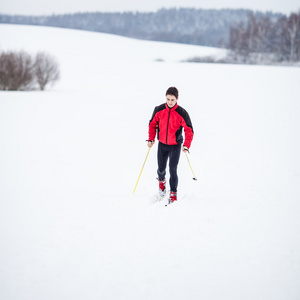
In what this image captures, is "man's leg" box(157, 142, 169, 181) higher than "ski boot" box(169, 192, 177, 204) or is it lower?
higher

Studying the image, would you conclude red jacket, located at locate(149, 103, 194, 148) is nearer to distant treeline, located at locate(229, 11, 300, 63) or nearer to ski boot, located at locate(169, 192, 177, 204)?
ski boot, located at locate(169, 192, 177, 204)

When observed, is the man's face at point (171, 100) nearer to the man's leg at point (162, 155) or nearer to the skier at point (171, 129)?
the skier at point (171, 129)

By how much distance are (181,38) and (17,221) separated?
92823mm

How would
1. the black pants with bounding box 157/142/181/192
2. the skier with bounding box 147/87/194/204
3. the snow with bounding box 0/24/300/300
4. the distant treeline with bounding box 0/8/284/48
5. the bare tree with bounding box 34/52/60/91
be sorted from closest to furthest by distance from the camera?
the snow with bounding box 0/24/300/300
the skier with bounding box 147/87/194/204
the black pants with bounding box 157/142/181/192
the bare tree with bounding box 34/52/60/91
the distant treeline with bounding box 0/8/284/48

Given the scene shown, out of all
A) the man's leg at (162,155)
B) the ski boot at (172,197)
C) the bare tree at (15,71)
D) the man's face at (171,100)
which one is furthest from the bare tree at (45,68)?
the ski boot at (172,197)

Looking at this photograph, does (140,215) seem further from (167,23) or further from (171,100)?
(167,23)

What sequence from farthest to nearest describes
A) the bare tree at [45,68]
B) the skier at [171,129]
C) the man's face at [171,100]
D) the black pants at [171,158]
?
1. the bare tree at [45,68]
2. the black pants at [171,158]
3. the skier at [171,129]
4. the man's face at [171,100]

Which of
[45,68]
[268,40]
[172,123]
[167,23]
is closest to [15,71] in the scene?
[45,68]

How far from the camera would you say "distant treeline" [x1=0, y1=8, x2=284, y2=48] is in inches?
3537

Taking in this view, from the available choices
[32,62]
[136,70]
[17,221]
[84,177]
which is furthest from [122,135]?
[136,70]

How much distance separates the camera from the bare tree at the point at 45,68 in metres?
15.7

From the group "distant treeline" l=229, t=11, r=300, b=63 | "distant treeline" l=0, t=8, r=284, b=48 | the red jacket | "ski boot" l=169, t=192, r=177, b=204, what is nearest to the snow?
"ski boot" l=169, t=192, r=177, b=204

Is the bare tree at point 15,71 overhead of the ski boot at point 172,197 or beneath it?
overhead

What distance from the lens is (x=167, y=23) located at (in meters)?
106
